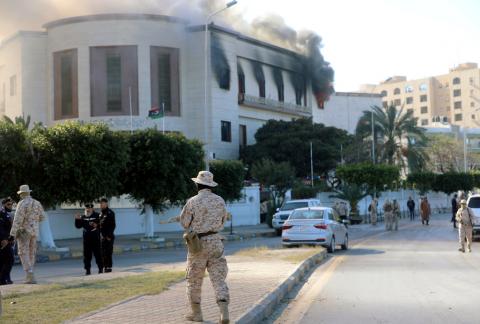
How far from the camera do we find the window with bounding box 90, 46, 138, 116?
56719 millimetres

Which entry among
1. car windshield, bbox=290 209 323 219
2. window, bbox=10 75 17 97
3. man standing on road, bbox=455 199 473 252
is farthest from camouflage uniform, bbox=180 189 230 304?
window, bbox=10 75 17 97

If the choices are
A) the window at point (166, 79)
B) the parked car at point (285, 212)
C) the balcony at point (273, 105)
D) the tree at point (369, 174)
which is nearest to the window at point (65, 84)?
the window at point (166, 79)

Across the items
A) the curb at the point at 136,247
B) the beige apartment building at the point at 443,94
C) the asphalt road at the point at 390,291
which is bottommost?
the curb at the point at 136,247

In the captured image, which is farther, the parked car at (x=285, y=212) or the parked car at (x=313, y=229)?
the parked car at (x=285, y=212)

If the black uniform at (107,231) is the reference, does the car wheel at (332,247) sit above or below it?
below

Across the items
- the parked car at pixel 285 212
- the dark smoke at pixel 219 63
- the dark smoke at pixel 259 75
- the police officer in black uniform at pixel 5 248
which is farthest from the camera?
the dark smoke at pixel 259 75

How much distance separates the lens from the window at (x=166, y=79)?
58.0 meters

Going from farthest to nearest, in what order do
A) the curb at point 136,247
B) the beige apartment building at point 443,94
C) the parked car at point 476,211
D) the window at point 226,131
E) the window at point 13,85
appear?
the beige apartment building at point 443,94 → the window at point 226,131 → the window at point 13,85 → the parked car at point 476,211 → the curb at point 136,247

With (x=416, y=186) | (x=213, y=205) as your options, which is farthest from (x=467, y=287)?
(x=416, y=186)

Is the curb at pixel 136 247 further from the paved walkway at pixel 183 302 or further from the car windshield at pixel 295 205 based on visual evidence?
the paved walkway at pixel 183 302

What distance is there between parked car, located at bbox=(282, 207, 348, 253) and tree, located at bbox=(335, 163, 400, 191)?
2714 centimetres

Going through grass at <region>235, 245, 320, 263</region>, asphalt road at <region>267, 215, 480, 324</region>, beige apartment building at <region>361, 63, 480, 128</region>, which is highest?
beige apartment building at <region>361, 63, 480, 128</region>

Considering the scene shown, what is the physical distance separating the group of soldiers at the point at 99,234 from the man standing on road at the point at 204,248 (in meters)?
6.98

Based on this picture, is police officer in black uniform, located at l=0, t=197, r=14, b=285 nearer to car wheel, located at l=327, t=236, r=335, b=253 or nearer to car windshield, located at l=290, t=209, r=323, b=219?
car windshield, located at l=290, t=209, r=323, b=219
